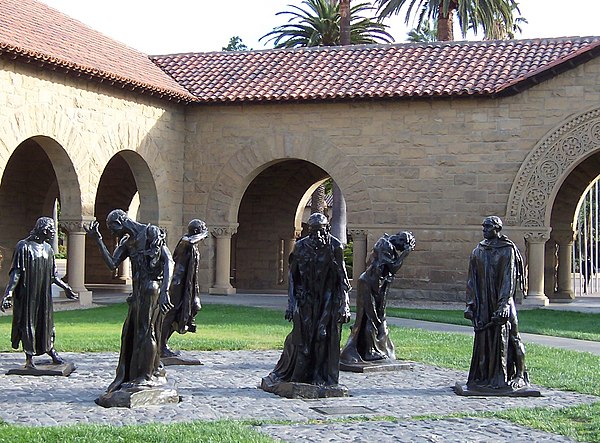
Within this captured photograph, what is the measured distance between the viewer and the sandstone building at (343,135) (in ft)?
68.8

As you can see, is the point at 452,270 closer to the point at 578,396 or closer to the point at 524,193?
the point at 524,193

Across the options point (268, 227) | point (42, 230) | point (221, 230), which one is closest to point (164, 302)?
point (42, 230)

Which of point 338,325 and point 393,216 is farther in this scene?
point 393,216

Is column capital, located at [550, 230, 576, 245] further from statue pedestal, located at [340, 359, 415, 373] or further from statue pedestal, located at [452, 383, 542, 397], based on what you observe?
statue pedestal, located at [452, 383, 542, 397]

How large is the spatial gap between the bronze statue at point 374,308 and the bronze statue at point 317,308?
6.42ft

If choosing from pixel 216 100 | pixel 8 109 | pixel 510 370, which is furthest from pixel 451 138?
pixel 510 370

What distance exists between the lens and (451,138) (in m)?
22.4

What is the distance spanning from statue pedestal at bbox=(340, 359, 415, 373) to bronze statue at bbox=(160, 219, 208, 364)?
75.7 inches

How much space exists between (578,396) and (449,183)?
41.2 ft

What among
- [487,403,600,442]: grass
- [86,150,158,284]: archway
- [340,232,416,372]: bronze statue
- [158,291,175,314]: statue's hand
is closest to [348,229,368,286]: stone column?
[86,150,158,284]: archway

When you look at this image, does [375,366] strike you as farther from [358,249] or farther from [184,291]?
[358,249]

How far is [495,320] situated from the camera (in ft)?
33.7

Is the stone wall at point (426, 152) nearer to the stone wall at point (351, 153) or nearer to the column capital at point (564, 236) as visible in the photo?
the stone wall at point (351, 153)

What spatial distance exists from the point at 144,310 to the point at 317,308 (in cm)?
178
